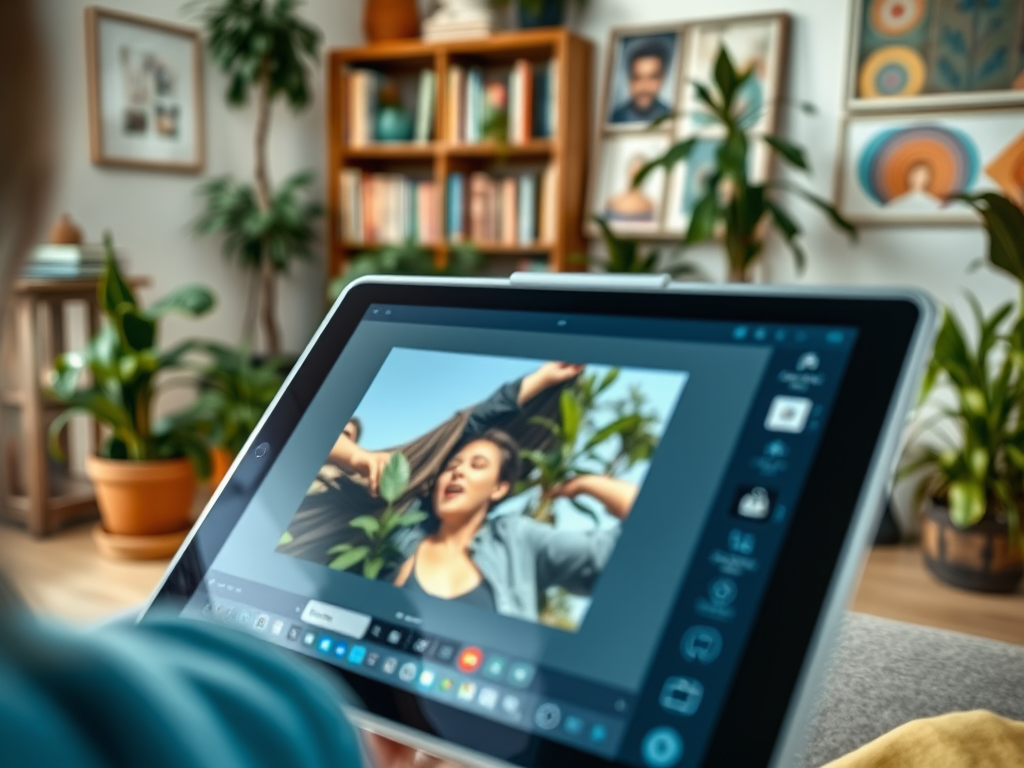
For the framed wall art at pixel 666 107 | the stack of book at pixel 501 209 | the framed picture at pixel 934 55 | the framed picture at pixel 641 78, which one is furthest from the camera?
the stack of book at pixel 501 209

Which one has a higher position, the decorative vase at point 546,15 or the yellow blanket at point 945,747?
the decorative vase at point 546,15

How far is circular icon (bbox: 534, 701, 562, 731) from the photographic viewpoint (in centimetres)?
41

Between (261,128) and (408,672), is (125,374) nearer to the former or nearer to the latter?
(261,128)

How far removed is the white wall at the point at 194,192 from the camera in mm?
3244

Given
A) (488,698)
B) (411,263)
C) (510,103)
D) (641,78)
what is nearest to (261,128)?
(411,263)

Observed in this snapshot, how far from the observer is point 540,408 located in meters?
0.50

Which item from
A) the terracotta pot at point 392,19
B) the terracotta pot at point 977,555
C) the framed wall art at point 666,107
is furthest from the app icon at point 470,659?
the terracotta pot at point 392,19

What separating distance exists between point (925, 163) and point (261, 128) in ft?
7.58

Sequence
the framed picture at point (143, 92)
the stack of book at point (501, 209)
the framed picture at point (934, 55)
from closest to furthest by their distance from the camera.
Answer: the framed picture at point (934, 55) → the framed picture at point (143, 92) → the stack of book at point (501, 209)

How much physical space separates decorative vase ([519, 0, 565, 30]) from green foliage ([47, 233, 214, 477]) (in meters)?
1.74

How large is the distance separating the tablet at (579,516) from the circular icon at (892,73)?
300cm

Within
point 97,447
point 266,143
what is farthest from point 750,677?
point 266,143

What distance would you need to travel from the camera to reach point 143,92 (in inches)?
133

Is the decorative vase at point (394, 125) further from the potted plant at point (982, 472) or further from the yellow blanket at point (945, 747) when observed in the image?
the yellow blanket at point (945, 747)
